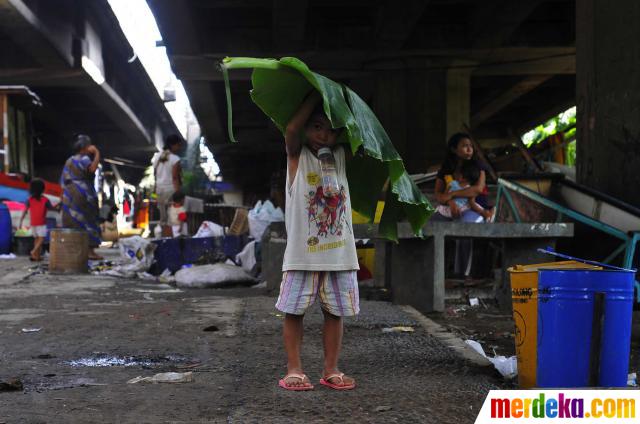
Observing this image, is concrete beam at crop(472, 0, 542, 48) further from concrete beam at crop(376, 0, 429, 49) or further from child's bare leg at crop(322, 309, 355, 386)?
child's bare leg at crop(322, 309, 355, 386)

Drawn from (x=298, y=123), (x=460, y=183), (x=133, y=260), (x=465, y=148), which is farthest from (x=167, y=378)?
(x=133, y=260)

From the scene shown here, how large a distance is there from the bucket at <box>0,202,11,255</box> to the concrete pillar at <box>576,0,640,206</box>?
10568 millimetres

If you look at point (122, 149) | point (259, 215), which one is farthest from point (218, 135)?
point (259, 215)

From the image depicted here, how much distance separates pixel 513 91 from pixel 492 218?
12504mm

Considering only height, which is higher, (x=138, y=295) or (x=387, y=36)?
(x=387, y=36)

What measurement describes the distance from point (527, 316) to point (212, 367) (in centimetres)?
168

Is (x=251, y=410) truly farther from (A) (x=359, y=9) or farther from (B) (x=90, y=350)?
(A) (x=359, y=9)

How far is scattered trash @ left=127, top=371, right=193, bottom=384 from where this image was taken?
347 centimetres

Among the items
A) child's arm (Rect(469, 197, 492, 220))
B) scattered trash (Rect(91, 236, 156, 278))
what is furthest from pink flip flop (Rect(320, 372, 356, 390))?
scattered trash (Rect(91, 236, 156, 278))

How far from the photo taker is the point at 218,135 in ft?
86.1

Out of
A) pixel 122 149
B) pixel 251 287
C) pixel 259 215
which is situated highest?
pixel 122 149

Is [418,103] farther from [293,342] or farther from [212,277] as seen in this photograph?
[293,342]

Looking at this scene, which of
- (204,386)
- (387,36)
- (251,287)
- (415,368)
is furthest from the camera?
(387,36)

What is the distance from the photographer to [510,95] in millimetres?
20125
